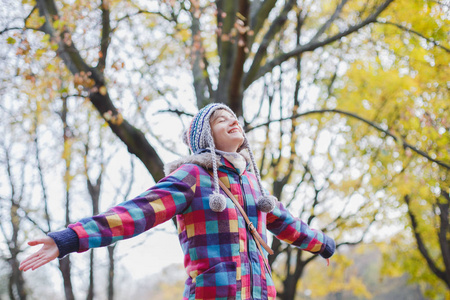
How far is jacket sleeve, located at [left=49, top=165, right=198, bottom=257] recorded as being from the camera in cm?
163

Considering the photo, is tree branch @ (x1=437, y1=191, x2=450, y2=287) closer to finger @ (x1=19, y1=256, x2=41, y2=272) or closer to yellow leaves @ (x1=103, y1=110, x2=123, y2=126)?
yellow leaves @ (x1=103, y1=110, x2=123, y2=126)

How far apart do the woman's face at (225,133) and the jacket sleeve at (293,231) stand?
482mm

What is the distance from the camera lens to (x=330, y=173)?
7.83 metres

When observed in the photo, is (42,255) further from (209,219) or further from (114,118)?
(114,118)

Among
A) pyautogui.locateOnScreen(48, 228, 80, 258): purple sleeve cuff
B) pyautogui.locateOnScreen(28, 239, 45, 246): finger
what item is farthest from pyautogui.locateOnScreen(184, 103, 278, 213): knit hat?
pyautogui.locateOnScreen(28, 239, 45, 246): finger

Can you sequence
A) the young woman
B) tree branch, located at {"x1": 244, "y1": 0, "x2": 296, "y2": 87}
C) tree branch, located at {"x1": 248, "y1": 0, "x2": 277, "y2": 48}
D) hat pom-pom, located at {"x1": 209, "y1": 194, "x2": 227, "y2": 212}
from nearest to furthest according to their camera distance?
1. the young woman
2. hat pom-pom, located at {"x1": 209, "y1": 194, "x2": 227, "y2": 212}
3. tree branch, located at {"x1": 248, "y1": 0, "x2": 277, "y2": 48}
4. tree branch, located at {"x1": 244, "y1": 0, "x2": 296, "y2": 87}

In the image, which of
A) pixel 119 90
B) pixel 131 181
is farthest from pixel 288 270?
pixel 119 90

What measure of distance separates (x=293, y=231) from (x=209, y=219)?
2.31ft

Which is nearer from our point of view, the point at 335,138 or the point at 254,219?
the point at 254,219

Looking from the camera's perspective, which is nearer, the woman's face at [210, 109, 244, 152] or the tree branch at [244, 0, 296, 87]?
the woman's face at [210, 109, 244, 152]

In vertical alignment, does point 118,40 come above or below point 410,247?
above

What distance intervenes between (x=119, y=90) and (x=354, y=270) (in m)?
21.1

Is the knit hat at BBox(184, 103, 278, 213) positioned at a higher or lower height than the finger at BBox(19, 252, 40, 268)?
higher

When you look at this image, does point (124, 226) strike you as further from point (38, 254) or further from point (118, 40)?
point (118, 40)
